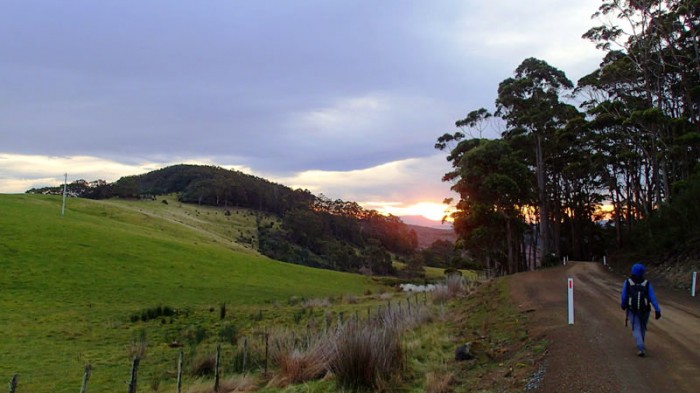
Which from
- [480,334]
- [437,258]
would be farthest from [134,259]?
[437,258]

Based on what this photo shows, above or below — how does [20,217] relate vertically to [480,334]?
above

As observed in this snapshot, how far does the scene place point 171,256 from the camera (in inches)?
1981

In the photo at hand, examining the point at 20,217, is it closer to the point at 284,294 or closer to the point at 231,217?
the point at 284,294

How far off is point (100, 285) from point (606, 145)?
46379mm

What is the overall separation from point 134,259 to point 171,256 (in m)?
5.18

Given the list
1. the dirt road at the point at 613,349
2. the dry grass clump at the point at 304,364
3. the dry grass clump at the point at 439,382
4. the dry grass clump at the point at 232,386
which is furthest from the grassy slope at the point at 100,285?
the dirt road at the point at 613,349

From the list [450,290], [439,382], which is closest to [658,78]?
[450,290]

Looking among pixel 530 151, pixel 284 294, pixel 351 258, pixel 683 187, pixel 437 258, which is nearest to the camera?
pixel 683 187

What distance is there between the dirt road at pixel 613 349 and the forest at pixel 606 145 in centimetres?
1251

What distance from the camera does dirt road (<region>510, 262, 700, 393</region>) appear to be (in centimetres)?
710

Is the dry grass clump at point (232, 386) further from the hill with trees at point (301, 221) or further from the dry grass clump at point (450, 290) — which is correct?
the hill with trees at point (301, 221)

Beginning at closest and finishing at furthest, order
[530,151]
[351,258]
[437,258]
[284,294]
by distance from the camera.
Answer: [284,294]
[530,151]
[351,258]
[437,258]

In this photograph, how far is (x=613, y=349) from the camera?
8.94m

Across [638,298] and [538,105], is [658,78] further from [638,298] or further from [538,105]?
[638,298]
